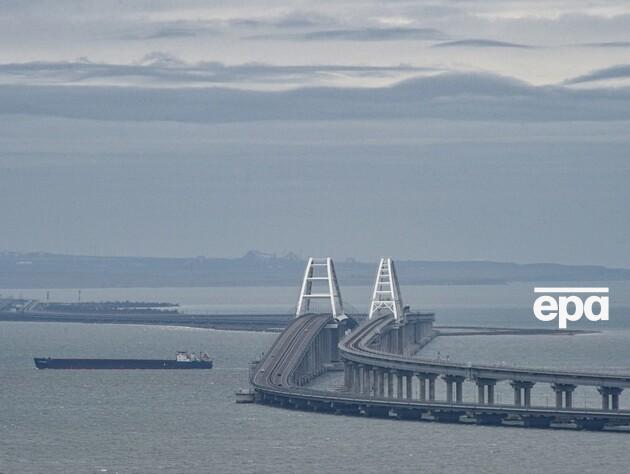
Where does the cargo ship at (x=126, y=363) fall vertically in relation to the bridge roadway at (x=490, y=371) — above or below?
above

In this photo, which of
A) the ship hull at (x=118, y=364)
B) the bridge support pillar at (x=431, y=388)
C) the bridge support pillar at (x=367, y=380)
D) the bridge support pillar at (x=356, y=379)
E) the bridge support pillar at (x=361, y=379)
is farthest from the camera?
the ship hull at (x=118, y=364)

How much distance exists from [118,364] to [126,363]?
72cm

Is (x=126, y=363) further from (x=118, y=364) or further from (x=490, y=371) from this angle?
(x=490, y=371)

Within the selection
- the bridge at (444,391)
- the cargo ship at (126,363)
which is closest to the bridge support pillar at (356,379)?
the bridge at (444,391)

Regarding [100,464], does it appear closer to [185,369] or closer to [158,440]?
[158,440]

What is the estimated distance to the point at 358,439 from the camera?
120375 mm

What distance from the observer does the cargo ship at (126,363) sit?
188m

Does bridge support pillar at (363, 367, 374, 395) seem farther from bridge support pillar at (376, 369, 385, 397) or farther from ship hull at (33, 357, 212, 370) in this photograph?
ship hull at (33, 357, 212, 370)

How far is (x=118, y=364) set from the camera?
620 feet

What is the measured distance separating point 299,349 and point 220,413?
4276cm

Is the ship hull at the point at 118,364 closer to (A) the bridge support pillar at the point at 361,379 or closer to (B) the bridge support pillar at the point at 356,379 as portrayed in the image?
(B) the bridge support pillar at the point at 356,379

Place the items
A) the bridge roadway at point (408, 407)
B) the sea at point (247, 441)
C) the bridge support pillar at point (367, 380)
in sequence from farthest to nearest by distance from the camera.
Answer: the bridge support pillar at point (367, 380) → the bridge roadway at point (408, 407) → the sea at point (247, 441)

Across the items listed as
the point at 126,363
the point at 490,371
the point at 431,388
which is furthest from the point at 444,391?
the point at 126,363

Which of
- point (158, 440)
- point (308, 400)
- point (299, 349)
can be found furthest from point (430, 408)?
point (299, 349)
